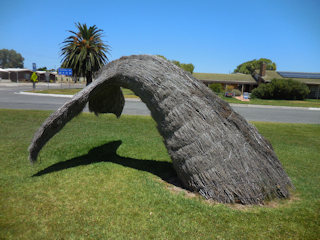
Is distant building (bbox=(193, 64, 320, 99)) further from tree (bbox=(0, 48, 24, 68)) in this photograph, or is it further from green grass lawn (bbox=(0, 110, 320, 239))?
tree (bbox=(0, 48, 24, 68))

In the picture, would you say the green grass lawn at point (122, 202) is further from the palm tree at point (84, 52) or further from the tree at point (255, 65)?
the tree at point (255, 65)

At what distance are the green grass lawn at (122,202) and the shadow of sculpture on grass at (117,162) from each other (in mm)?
23

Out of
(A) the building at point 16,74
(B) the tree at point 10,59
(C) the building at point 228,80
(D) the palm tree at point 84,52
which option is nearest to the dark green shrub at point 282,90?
(C) the building at point 228,80

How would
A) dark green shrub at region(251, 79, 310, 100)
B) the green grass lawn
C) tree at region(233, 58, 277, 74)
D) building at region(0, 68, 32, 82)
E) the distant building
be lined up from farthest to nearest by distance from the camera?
1. tree at region(233, 58, 277, 74)
2. building at region(0, 68, 32, 82)
3. the distant building
4. dark green shrub at region(251, 79, 310, 100)
5. the green grass lawn

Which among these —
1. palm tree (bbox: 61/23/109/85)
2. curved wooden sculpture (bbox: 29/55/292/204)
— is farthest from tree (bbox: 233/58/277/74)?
curved wooden sculpture (bbox: 29/55/292/204)

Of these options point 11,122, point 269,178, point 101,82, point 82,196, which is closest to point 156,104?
point 101,82

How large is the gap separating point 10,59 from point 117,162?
124687 mm

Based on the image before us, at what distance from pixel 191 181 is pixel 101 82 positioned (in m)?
2.77

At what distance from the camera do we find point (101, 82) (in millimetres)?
4891

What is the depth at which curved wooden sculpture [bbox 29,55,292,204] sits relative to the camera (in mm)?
3881

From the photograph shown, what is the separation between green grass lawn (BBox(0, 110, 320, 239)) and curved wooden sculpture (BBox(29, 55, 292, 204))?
11.7 inches

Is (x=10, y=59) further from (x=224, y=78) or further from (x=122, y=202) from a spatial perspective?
(x=122, y=202)

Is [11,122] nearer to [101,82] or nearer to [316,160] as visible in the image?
[101,82]

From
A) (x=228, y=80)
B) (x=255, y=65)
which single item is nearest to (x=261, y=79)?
(x=228, y=80)
